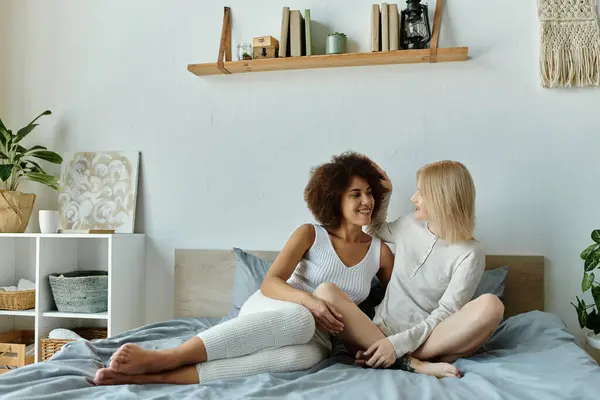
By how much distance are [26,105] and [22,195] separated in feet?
1.74

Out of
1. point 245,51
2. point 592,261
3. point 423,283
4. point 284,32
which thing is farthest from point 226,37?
point 592,261

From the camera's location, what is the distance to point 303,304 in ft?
5.94

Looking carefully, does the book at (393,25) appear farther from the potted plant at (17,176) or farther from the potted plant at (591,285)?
the potted plant at (17,176)

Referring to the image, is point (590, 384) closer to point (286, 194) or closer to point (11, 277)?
point (286, 194)

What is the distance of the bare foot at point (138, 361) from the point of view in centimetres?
145

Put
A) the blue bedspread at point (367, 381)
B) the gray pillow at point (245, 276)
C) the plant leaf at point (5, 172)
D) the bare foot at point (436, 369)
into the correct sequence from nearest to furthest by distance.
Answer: the blue bedspread at point (367, 381) < the bare foot at point (436, 369) < the gray pillow at point (245, 276) < the plant leaf at point (5, 172)

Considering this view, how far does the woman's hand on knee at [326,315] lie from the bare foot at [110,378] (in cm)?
58

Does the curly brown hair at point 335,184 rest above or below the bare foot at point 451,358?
above

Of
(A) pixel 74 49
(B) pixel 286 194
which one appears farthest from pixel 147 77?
(B) pixel 286 194

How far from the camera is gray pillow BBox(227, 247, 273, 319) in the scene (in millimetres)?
2275

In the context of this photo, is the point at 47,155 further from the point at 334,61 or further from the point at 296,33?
the point at 334,61

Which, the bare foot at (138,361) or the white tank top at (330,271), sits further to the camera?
the white tank top at (330,271)

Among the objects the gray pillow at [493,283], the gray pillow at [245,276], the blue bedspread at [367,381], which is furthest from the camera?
the gray pillow at [245,276]

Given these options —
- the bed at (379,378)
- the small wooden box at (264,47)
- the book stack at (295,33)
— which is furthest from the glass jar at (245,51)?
the bed at (379,378)
